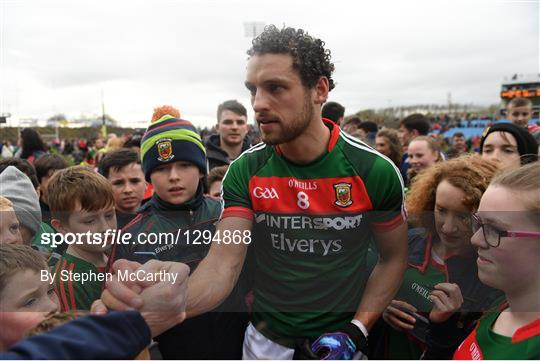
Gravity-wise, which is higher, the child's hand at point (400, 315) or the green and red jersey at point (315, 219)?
the green and red jersey at point (315, 219)

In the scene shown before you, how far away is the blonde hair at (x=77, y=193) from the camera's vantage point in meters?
2.06

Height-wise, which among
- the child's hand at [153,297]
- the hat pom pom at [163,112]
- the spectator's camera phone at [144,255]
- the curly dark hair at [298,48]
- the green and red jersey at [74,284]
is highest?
the curly dark hair at [298,48]

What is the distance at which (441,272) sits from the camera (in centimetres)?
185

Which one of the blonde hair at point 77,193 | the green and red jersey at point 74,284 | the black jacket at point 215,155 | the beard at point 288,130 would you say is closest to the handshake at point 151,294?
the green and red jersey at point 74,284

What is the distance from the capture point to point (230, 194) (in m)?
1.80

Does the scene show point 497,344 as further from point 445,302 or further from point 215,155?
point 215,155

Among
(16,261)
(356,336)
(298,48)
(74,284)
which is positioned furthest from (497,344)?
(16,261)

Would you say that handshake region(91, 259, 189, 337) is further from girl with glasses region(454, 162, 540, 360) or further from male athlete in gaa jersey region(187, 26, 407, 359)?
girl with glasses region(454, 162, 540, 360)

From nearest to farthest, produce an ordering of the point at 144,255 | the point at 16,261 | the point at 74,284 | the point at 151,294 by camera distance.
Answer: the point at 151,294, the point at 16,261, the point at 74,284, the point at 144,255

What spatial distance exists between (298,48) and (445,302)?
4.04 feet

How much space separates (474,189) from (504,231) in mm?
443

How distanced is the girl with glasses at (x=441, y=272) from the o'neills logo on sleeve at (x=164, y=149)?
134 centimetres

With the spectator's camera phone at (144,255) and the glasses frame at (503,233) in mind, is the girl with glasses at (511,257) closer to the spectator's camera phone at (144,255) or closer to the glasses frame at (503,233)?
the glasses frame at (503,233)

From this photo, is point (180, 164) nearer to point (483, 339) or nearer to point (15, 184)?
point (15, 184)
